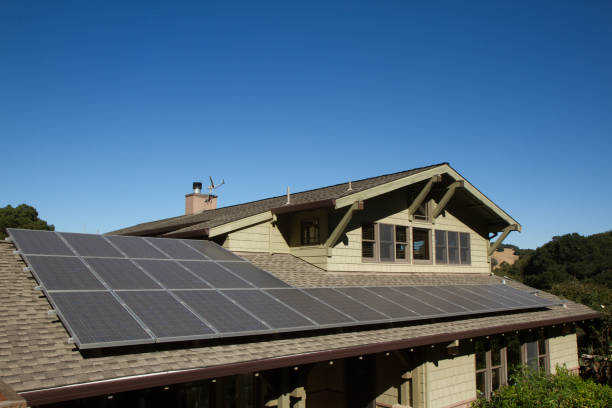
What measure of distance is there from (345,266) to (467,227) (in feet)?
22.6

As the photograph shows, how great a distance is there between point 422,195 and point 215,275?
332 inches

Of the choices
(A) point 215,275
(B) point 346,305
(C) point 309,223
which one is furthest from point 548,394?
(A) point 215,275

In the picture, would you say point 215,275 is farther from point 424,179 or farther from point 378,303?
point 424,179

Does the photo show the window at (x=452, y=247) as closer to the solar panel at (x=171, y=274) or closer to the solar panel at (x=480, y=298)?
the solar panel at (x=480, y=298)

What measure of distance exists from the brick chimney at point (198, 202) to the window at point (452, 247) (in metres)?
11.0

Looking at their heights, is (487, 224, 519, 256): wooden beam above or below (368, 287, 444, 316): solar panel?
above

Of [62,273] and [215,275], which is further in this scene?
[215,275]

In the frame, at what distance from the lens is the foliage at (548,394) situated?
37.8ft

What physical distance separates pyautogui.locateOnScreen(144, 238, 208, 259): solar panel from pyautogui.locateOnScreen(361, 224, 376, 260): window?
219 inches

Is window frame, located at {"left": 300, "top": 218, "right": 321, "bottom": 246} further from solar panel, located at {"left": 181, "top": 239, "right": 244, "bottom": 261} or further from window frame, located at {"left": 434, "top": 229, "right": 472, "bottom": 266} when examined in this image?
window frame, located at {"left": 434, "top": 229, "right": 472, "bottom": 266}

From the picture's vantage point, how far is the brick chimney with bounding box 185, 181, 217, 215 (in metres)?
23.0

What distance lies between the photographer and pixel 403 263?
1580 cm

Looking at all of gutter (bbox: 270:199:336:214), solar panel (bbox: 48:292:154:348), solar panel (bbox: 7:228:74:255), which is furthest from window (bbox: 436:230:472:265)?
solar panel (bbox: 48:292:154:348)

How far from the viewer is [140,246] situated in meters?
10.9
